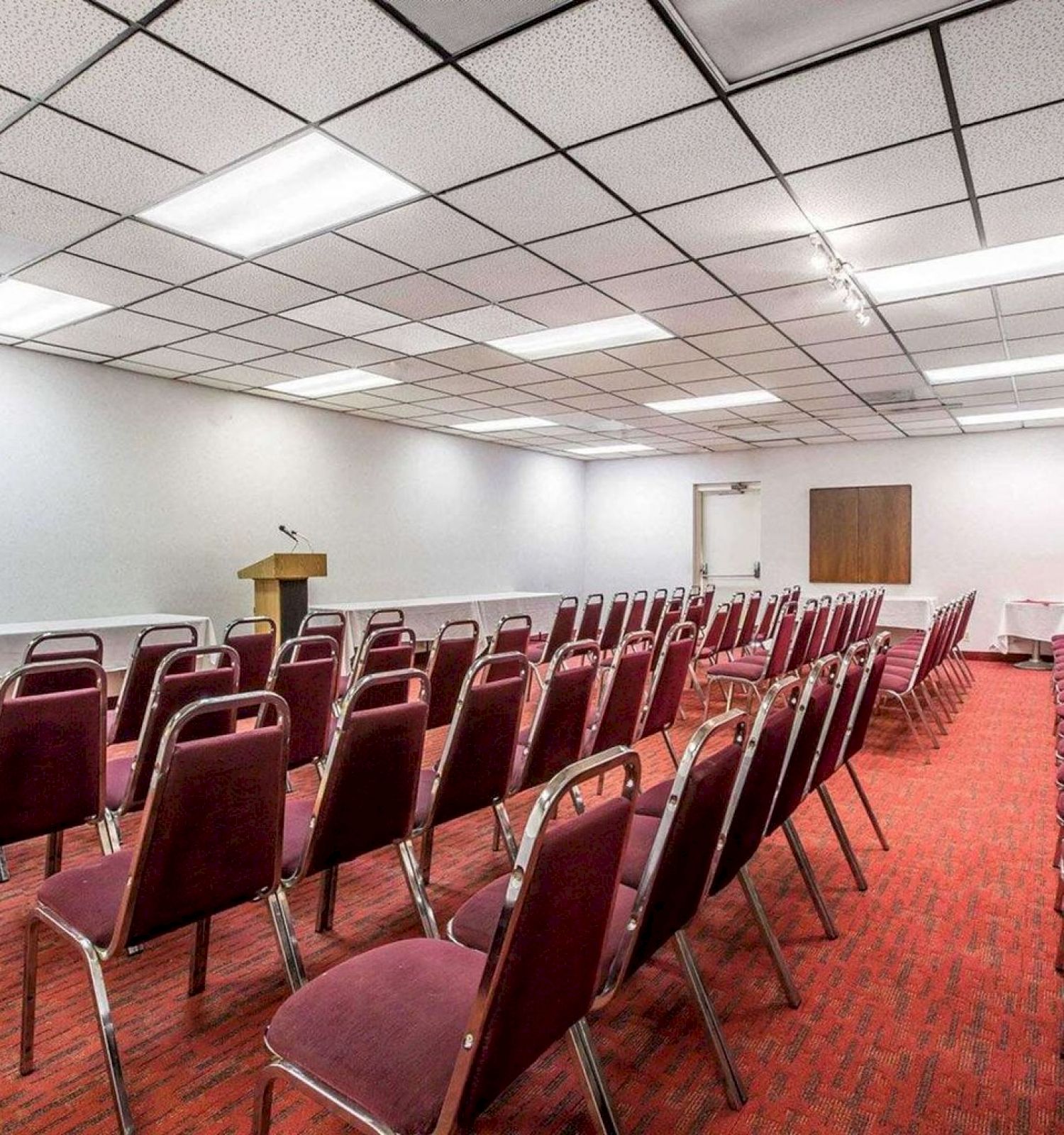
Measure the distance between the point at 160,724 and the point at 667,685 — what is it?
218cm

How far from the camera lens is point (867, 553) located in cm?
1077

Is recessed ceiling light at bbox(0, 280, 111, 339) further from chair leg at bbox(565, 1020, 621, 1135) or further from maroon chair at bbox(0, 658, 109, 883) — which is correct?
chair leg at bbox(565, 1020, 621, 1135)

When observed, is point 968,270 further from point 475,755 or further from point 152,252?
point 152,252

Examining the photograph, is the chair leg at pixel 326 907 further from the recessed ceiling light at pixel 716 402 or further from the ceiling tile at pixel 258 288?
the recessed ceiling light at pixel 716 402

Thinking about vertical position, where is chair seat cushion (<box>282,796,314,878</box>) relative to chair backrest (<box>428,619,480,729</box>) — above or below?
below

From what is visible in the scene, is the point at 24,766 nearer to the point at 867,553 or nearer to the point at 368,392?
the point at 368,392

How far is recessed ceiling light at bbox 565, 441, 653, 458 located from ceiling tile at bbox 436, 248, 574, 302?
645 centimetres

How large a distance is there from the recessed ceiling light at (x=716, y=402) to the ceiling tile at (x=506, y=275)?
365cm

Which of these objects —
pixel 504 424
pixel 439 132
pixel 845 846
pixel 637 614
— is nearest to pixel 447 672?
pixel 845 846

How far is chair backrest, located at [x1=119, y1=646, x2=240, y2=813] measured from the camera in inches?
101

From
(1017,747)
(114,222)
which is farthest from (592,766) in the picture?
(1017,747)

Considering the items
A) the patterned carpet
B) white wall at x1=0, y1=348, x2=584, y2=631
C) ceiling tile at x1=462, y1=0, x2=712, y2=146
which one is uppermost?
ceiling tile at x1=462, y1=0, x2=712, y2=146

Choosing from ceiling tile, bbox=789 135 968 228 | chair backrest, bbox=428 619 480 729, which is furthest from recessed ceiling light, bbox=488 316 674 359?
chair backrest, bbox=428 619 480 729

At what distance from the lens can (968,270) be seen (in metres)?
4.46
